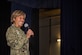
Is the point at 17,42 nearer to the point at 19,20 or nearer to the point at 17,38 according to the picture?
the point at 17,38

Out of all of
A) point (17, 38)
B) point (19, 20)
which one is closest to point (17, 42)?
point (17, 38)

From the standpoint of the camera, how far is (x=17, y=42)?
285 centimetres

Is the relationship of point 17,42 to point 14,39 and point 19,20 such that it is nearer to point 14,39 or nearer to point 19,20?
point 14,39

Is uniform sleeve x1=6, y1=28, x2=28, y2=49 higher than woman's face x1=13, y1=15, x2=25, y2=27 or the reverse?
the reverse

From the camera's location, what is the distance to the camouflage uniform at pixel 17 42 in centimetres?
282

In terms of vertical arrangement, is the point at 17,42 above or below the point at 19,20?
below

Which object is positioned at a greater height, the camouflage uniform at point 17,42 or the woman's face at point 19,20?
the woman's face at point 19,20

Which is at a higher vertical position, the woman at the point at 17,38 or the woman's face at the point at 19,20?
the woman's face at the point at 19,20

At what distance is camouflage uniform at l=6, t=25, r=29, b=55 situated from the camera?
282cm

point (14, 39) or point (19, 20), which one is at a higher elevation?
point (19, 20)

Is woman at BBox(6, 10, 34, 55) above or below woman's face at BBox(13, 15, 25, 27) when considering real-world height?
below

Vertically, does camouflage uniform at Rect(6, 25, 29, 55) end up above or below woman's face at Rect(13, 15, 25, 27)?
below

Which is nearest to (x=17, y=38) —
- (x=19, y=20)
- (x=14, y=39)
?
(x=14, y=39)
